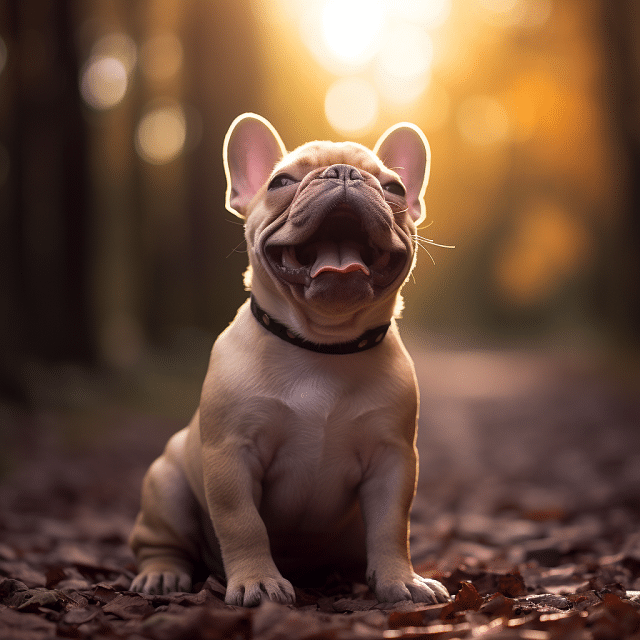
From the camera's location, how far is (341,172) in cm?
309

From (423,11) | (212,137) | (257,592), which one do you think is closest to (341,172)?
(257,592)

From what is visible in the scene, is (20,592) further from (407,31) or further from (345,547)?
(407,31)

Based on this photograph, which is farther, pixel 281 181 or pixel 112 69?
pixel 112 69

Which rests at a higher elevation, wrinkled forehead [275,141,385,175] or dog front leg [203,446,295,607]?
wrinkled forehead [275,141,385,175]

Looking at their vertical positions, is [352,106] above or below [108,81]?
above

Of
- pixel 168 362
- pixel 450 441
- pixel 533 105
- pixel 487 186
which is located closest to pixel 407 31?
pixel 533 105

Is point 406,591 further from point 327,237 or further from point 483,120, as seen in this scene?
point 483,120

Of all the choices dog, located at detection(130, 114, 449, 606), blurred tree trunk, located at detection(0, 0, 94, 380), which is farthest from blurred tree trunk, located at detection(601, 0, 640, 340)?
dog, located at detection(130, 114, 449, 606)

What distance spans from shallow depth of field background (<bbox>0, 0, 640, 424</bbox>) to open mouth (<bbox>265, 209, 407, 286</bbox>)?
4576mm

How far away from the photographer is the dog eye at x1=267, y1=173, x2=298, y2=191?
3.30 meters

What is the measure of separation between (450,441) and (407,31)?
15.8 m

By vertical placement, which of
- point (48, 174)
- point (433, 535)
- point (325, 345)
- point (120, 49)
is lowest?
point (433, 535)

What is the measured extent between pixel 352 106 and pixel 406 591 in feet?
68.5

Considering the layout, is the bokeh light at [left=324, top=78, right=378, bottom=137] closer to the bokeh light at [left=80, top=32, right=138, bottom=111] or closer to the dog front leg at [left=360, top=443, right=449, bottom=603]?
the bokeh light at [left=80, top=32, right=138, bottom=111]
